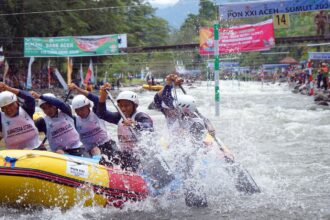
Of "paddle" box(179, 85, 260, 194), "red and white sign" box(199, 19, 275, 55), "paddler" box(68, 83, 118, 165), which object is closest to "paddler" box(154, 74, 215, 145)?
"paddle" box(179, 85, 260, 194)

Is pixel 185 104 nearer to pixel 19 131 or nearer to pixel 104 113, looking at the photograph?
pixel 104 113

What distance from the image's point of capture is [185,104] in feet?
22.0

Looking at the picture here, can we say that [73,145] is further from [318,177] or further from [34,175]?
[318,177]

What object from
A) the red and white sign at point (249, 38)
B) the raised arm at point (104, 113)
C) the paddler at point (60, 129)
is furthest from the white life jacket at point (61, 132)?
the red and white sign at point (249, 38)

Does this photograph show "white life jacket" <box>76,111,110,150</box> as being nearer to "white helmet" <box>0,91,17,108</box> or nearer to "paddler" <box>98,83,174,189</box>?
"paddler" <box>98,83,174,189</box>

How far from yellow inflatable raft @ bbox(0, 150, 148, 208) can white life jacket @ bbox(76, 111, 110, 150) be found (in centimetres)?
119

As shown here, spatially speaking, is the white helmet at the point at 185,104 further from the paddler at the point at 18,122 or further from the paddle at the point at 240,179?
the paddler at the point at 18,122

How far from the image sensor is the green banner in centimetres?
2609

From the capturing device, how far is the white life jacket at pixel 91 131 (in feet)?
23.7

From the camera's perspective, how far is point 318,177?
7941mm

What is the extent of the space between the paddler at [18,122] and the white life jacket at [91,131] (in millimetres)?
792

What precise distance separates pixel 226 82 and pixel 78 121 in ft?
173

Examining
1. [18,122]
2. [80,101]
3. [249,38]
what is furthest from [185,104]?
[249,38]

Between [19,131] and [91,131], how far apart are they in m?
1.15
